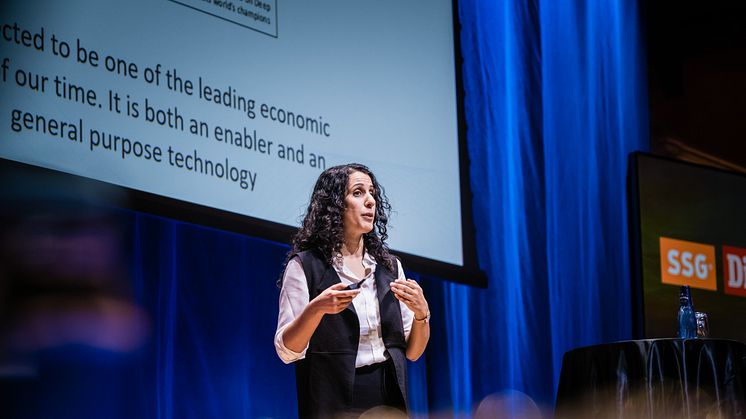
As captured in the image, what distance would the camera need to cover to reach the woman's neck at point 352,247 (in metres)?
2.64

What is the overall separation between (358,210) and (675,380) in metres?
1.22

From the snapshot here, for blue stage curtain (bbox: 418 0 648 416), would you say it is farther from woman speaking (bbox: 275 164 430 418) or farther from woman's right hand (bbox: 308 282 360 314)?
woman's right hand (bbox: 308 282 360 314)

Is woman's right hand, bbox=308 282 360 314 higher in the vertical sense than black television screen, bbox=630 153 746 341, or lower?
lower

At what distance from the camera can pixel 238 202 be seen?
3393 mm

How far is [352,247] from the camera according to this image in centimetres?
265

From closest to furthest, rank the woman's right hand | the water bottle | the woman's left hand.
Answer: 1. the woman's right hand
2. the woman's left hand
3. the water bottle

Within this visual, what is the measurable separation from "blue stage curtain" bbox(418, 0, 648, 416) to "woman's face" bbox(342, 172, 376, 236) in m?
1.67

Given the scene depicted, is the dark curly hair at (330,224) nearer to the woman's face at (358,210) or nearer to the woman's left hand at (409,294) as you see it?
the woman's face at (358,210)

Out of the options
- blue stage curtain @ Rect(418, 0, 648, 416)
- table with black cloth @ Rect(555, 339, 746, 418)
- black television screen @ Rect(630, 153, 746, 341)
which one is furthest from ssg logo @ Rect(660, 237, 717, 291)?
table with black cloth @ Rect(555, 339, 746, 418)

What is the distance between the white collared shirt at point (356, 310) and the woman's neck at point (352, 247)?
0.07m

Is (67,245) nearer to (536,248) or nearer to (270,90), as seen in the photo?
(270,90)

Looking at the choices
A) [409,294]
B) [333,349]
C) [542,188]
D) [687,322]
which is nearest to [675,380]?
[687,322]

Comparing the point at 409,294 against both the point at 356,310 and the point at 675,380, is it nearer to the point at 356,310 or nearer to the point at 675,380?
the point at 356,310

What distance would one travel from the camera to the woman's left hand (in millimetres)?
2408
